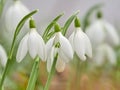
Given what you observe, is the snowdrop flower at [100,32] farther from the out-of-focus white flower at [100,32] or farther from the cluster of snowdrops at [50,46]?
the cluster of snowdrops at [50,46]

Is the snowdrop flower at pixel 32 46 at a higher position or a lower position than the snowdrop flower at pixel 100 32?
lower

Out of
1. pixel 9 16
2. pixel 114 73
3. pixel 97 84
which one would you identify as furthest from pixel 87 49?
pixel 114 73

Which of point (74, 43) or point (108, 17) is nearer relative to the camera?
point (74, 43)

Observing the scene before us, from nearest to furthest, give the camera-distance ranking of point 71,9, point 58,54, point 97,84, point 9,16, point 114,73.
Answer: point 58,54, point 9,16, point 97,84, point 114,73, point 71,9

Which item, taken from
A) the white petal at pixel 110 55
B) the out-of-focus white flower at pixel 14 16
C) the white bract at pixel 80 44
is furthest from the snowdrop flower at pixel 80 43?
the white petal at pixel 110 55

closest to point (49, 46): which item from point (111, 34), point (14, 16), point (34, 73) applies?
point (34, 73)

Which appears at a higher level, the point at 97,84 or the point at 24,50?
the point at 97,84

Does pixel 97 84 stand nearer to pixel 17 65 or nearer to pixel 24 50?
pixel 17 65
